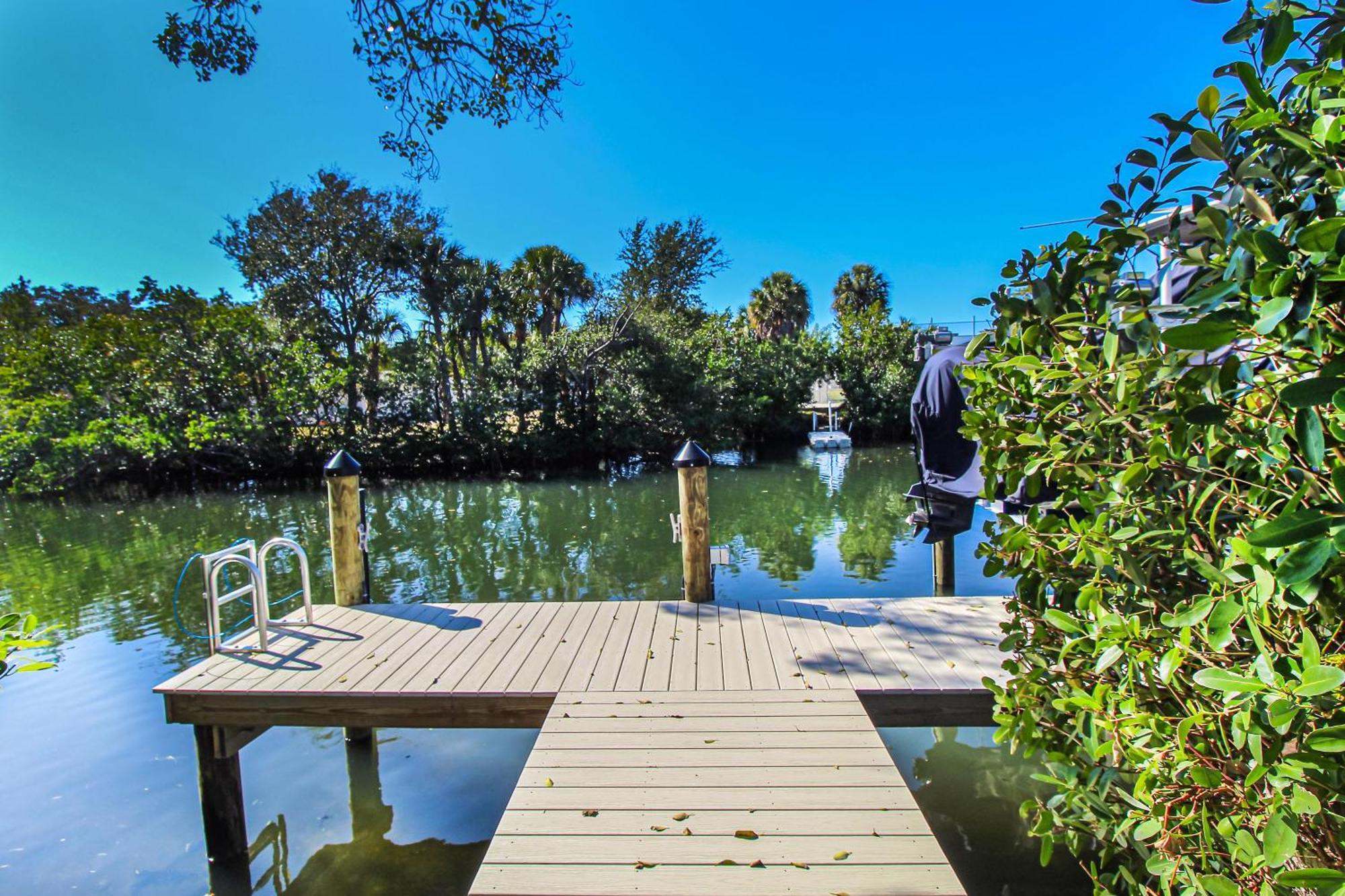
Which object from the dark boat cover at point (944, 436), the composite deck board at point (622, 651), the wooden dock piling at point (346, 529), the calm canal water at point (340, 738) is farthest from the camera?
the wooden dock piling at point (346, 529)

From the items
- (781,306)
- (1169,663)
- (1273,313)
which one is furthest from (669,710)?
(781,306)

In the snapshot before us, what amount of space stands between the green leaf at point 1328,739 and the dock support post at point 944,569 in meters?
4.50

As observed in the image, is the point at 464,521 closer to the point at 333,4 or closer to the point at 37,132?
the point at 37,132

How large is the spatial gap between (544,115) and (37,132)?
9776 millimetres

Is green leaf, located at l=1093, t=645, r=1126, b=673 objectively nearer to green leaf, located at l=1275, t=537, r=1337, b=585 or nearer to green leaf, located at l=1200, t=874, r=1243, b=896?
green leaf, located at l=1200, t=874, r=1243, b=896

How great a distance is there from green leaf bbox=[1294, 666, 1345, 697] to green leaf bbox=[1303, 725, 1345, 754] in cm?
5

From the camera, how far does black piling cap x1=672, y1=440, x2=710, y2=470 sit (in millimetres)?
4508

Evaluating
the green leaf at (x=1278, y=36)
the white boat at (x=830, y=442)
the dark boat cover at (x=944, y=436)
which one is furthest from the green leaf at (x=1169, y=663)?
the white boat at (x=830, y=442)

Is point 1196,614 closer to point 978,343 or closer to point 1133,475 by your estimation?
point 1133,475

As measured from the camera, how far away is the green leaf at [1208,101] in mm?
1274

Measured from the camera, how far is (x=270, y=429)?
58.8 feet

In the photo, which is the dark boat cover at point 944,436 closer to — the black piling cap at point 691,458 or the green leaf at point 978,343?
the black piling cap at point 691,458

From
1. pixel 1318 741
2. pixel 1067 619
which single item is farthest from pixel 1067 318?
pixel 1318 741

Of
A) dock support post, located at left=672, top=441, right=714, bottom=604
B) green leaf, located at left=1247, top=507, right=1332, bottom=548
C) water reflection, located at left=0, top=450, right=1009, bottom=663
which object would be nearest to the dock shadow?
dock support post, located at left=672, top=441, right=714, bottom=604
